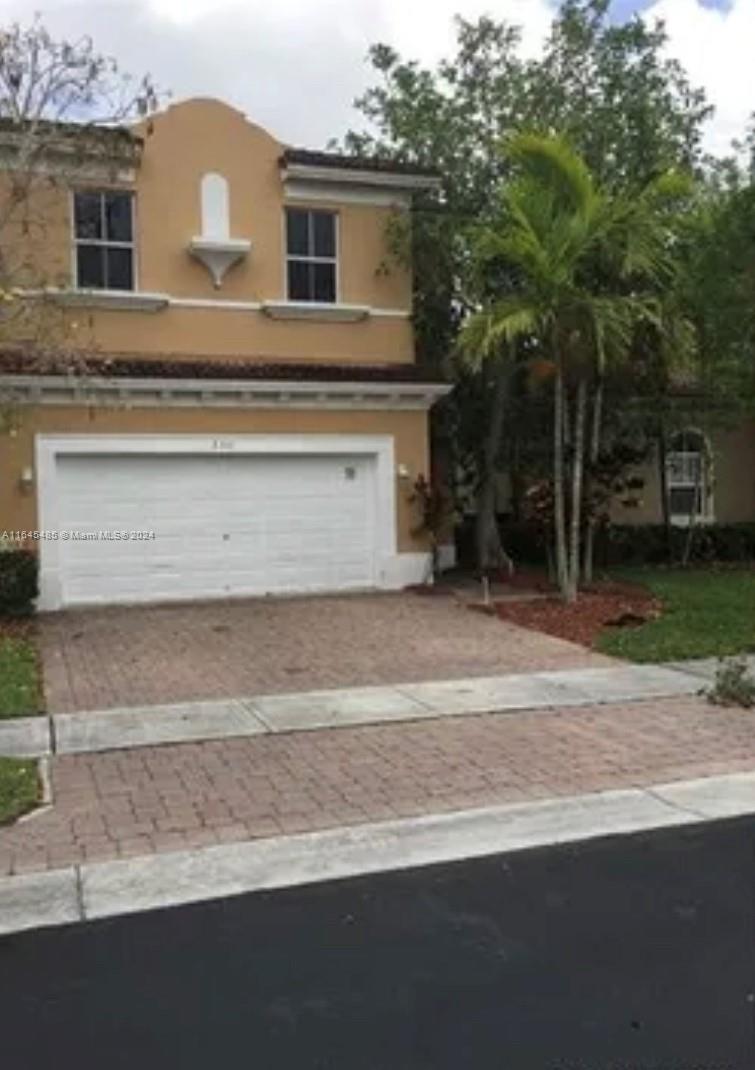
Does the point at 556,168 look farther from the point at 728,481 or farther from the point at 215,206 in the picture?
the point at 728,481

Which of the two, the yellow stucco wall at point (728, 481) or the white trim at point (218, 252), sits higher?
the white trim at point (218, 252)

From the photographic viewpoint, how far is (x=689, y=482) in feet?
71.8

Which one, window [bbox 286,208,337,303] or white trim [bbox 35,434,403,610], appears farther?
window [bbox 286,208,337,303]

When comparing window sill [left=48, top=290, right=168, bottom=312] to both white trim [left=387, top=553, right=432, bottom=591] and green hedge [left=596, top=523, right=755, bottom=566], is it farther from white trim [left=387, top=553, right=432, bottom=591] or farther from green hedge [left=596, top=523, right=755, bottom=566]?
green hedge [left=596, top=523, right=755, bottom=566]

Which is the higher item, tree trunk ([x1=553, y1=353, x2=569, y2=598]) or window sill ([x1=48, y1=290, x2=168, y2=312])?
window sill ([x1=48, y1=290, x2=168, y2=312])

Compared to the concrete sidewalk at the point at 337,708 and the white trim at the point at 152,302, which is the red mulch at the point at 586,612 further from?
the white trim at the point at 152,302

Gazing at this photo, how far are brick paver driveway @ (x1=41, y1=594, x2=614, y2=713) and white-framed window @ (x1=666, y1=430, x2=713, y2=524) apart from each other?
788 centimetres

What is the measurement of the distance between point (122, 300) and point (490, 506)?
683 cm

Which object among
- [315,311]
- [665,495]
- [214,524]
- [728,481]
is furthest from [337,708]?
[728,481]

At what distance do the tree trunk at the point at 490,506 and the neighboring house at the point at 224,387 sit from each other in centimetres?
157

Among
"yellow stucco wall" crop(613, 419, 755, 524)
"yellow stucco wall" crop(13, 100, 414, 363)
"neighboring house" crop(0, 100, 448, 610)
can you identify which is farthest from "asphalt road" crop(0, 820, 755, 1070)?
"yellow stucco wall" crop(613, 419, 755, 524)

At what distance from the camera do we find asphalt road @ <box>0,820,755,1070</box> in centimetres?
377

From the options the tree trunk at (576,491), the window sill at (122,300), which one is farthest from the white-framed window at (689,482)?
the window sill at (122,300)

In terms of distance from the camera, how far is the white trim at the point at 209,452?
14.9m
